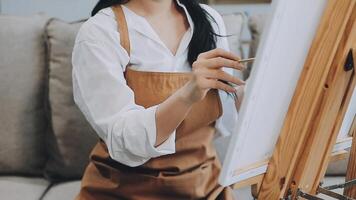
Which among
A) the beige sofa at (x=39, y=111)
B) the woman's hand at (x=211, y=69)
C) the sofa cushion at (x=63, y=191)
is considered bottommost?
the sofa cushion at (x=63, y=191)

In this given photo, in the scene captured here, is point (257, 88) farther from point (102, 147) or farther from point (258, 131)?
point (102, 147)

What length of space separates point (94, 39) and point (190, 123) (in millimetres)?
269

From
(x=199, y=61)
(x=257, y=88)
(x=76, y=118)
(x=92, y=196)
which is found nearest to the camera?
(x=257, y=88)

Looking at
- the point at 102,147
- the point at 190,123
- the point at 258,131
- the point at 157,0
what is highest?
the point at 157,0

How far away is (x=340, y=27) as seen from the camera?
0.69 m

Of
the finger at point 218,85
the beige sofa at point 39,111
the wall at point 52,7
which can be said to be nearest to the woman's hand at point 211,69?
the finger at point 218,85

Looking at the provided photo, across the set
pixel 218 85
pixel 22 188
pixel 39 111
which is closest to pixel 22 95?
pixel 39 111

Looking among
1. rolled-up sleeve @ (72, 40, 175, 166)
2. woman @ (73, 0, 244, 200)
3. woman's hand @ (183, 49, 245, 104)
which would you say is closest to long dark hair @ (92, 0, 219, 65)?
woman @ (73, 0, 244, 200)

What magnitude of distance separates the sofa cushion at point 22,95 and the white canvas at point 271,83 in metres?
0.91

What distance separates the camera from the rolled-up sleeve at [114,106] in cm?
92

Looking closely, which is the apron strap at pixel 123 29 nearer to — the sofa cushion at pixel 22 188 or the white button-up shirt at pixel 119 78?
the white button-up shirt at pixel 119 78

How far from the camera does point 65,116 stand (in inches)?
56.7

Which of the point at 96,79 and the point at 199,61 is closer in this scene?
the point at 199,61

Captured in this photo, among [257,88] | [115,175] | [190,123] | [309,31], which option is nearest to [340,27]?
[309,31]
